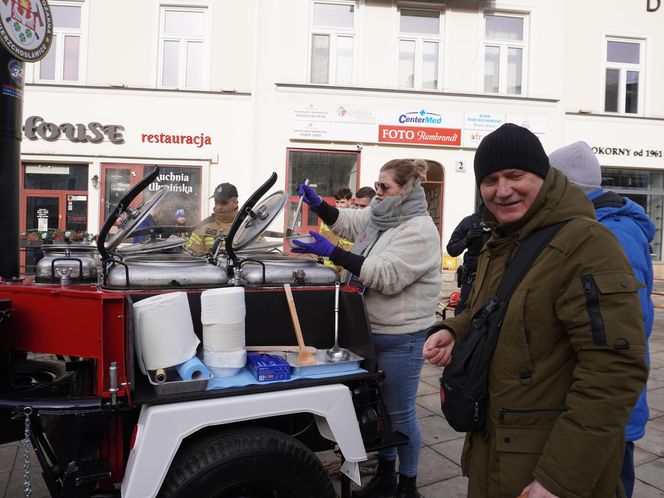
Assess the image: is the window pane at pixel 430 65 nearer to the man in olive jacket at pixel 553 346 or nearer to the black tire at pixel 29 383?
the black tire at pixel 29 383

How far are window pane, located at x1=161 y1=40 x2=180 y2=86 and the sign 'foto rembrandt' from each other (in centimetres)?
512

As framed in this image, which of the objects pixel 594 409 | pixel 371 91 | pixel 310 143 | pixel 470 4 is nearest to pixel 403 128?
pixel 371 91

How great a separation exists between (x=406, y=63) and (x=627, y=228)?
1119cm

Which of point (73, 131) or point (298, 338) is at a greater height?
point (73, 131)

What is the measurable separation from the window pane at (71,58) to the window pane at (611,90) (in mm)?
13682

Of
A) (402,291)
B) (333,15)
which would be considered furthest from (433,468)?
(333,15)

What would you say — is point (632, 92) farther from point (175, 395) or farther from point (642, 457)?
point (175, 395)

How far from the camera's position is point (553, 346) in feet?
4.23

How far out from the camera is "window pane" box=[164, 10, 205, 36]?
1150 cm

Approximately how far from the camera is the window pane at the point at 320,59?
11.6 metres

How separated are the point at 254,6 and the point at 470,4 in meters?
5.33

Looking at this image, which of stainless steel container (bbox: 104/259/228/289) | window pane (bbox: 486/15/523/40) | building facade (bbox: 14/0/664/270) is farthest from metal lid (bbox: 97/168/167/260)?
window pane (bbox: 486/15/523/40)

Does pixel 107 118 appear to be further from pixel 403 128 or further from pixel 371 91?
pixel 403 128

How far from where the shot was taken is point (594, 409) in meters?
1.16
